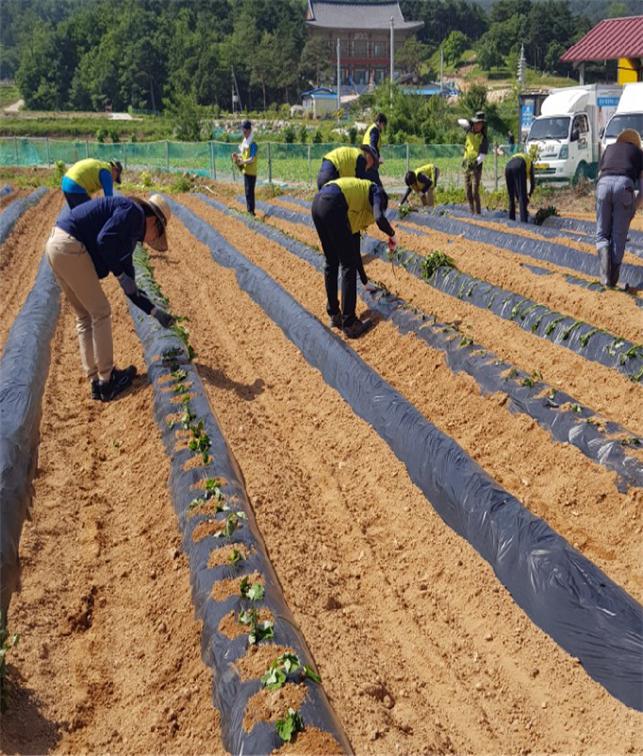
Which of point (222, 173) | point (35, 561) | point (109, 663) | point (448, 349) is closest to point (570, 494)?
point (448, 349)

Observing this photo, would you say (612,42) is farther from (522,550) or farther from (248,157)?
(522,550)

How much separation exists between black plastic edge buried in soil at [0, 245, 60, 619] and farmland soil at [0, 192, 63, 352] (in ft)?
1.50

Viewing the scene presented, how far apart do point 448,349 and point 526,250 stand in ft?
17.0

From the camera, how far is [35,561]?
4.08 meters

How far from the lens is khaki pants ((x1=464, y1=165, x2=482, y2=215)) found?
14.1 meters

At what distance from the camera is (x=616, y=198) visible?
773 cm

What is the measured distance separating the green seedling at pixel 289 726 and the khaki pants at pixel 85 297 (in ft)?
12.9

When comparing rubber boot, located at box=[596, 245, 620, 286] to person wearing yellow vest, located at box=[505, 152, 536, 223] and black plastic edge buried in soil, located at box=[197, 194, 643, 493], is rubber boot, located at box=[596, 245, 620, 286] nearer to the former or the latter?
black plastic edge buried in soil, located at box=[197, 194, 643, 493]

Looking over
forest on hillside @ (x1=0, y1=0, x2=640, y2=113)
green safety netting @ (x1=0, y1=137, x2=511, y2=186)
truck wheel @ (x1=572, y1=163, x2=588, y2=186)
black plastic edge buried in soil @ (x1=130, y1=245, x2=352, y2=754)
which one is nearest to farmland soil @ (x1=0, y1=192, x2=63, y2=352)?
black plastic edge buried in soil @ (x1=130, y1=245, x2=352, y2=754)

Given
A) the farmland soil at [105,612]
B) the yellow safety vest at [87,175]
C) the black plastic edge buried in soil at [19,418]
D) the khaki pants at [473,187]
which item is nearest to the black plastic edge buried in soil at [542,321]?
the farmland soil at [105,612]

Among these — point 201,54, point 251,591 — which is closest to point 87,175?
point 251,591

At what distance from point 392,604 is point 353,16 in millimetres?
83483

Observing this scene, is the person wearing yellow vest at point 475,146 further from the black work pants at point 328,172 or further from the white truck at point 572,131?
the white truck at point 572,131

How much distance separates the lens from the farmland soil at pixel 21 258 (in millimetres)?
9492
